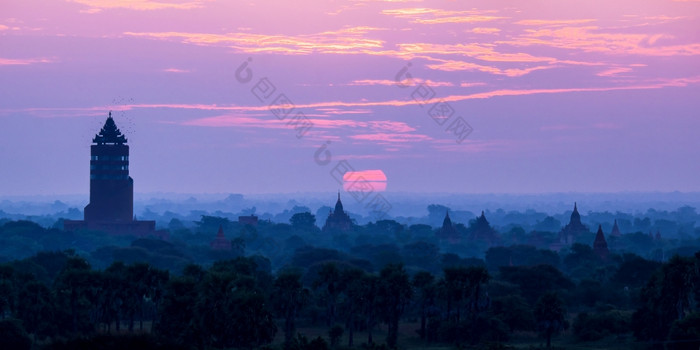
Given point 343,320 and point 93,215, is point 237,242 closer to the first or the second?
point 93,215

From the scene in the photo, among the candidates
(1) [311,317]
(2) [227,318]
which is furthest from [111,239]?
(2) [227,318]

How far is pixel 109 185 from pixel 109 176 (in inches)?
54.6

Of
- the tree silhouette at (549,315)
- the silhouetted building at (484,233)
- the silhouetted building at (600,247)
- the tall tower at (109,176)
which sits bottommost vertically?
the tree silhouette at (549,315)

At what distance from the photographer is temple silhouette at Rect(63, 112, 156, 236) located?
152750mm

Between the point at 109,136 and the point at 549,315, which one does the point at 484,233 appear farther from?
the point at 549,315

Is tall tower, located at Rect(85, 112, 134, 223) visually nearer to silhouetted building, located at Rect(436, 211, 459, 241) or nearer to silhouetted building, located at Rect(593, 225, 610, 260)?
silhouetted building, located at Rect(436, 211, 459, 241)

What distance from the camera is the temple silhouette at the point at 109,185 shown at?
152750mm

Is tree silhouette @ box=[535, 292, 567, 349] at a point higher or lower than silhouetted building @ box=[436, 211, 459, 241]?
lower

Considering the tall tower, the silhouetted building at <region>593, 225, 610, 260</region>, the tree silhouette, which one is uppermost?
the tall tower

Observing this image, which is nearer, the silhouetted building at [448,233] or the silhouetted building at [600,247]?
the silhouetted building at [600,247]

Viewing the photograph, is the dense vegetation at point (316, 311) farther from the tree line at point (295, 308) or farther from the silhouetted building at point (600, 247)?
the silhouetted building at point (600, 247)

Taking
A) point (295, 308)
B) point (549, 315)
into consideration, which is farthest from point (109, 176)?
point (549, 315)

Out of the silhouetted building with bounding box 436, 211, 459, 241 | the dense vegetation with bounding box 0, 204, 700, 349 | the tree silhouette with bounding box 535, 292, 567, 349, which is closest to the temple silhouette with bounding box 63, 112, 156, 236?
the silhouetted building with bounding box 436, 211, 459, 241

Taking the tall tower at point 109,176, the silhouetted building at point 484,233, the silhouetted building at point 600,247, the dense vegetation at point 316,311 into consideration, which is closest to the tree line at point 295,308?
the dense vegetation at point 316,311
